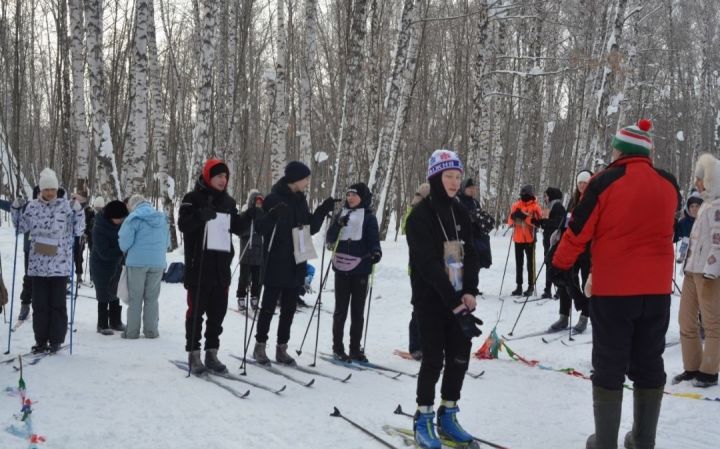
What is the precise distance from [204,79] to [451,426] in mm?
11195

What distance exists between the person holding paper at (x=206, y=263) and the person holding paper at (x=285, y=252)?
1.64 feet

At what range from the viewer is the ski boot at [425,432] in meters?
3.93

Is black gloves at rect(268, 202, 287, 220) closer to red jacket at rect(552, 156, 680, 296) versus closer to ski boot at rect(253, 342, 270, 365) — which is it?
ski boot at rect(253, 342, 270, 365)

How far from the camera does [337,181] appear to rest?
49.6ft

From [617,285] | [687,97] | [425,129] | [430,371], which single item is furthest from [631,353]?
[687,97]

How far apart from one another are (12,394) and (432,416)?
3.21 metres

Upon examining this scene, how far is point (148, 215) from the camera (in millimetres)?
7480

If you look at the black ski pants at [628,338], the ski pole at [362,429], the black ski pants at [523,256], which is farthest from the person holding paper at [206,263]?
the black ski pants at [523,256]

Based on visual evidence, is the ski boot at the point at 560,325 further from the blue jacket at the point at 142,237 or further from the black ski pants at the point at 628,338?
the blue jacket at the point at 142,237

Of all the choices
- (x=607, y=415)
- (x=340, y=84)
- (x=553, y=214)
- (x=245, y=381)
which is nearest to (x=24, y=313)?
(x=245, y=381)

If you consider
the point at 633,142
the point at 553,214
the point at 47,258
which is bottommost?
the point at 47,258

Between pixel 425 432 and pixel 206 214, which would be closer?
pixel 425 432

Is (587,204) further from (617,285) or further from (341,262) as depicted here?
(341,262)

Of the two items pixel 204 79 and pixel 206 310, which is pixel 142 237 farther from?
pixel 204 79
